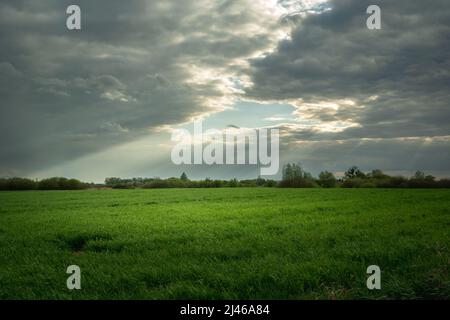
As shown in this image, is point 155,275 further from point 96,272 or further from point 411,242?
point 411,242

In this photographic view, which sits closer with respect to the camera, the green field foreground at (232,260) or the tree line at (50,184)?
the green field foreground at (232,260)

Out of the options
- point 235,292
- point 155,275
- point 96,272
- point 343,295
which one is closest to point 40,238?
point 96,272

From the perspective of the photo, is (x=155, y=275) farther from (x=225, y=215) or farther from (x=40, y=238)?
(x=225, y=215)

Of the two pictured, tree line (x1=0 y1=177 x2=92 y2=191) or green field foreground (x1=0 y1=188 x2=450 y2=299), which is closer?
green field foreground (x1=0 y1=188 x2=450 y2=299)

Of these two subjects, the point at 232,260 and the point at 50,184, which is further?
the point at 50,184
